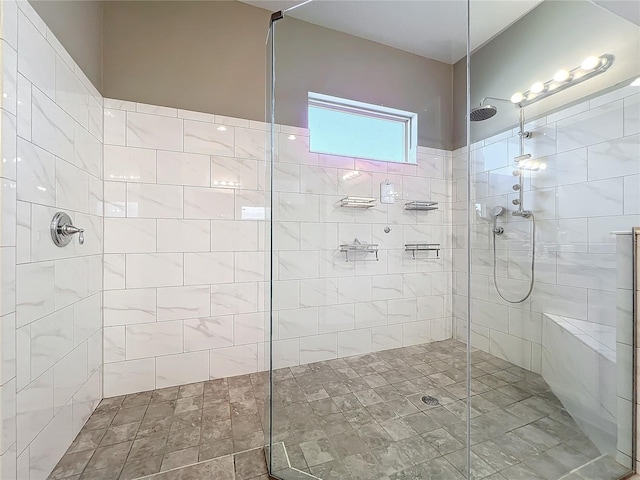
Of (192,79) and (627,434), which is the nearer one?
(627,434)

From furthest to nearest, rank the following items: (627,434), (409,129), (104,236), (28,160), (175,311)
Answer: (409,129)
(175,311)
(104,236)
(627,434)
(28,160)

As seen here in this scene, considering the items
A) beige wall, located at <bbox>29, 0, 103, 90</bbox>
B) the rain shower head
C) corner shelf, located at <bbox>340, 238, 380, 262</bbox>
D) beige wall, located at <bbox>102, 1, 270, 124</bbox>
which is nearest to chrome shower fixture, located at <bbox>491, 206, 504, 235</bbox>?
the rain shower head

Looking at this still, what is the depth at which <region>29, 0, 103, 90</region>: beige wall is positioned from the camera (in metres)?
1.22

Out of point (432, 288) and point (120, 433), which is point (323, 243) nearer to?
point (432, 288)

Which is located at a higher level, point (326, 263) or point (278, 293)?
point (326, 263)

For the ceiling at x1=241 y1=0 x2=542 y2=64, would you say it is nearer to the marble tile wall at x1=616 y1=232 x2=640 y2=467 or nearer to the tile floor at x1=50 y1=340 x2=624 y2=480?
the marble tile wall at x1=616 y1=232 x2=640 y2=467

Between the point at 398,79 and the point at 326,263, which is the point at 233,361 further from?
the point at 398,79

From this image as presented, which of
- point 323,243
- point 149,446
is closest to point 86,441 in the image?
point 149,446

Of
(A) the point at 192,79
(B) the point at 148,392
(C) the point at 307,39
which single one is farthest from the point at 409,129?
(B) the point at 148,392

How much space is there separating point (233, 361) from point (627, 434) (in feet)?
7.28

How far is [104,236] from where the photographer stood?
67.1 inches

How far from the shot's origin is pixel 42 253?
1.12m

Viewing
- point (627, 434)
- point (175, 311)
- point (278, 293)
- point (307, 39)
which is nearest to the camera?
point (627, 434)

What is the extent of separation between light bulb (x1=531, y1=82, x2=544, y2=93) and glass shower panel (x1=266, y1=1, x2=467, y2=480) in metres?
0.64
